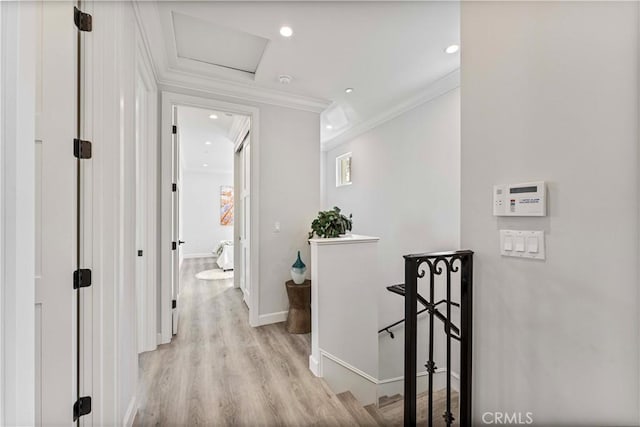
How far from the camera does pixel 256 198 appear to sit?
3.06m

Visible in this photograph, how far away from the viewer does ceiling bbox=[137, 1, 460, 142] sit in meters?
1.92

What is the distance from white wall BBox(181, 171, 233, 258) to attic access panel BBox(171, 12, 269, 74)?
234 inches

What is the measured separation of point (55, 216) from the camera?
1187 millimetres

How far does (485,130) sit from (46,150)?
6.44 feet

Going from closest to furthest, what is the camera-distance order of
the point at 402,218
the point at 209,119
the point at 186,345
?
the point at 186,345, the point at 402,218, the point at 209,119

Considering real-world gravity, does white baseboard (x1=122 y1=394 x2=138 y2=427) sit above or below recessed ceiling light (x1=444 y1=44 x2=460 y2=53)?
below

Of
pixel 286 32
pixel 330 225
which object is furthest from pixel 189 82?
pixel 330 225

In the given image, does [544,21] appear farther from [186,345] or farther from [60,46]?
[186,345]

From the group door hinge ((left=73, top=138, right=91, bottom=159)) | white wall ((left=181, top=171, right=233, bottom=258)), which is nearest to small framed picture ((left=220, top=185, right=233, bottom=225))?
white wall ((left=181, top=171, right=233, bottom=258))

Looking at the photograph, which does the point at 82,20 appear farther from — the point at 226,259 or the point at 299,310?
the point at 226,259

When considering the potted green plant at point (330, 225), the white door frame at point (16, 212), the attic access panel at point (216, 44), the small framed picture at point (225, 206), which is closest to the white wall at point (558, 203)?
the potted green plant at point (330, 225)

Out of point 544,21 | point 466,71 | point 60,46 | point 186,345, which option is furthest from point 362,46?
point 186,345

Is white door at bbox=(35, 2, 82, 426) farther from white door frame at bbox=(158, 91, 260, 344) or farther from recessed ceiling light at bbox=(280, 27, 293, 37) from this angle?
white door frame at bbox=(158, 91, 260, 344)

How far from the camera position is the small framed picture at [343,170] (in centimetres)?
500
